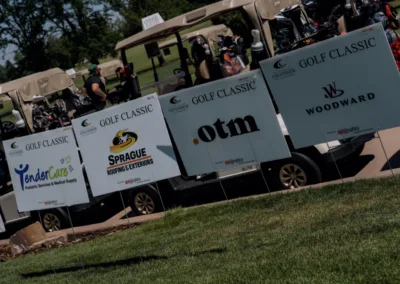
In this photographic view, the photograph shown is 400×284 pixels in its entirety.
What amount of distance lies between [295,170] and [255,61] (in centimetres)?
407

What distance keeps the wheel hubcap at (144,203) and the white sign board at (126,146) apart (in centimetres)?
65

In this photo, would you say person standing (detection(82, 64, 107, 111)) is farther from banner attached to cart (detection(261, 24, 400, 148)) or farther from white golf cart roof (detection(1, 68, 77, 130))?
banner attached to cart (detection(261, 24, 400, 148))

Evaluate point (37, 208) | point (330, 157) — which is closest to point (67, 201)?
point (37, 208)

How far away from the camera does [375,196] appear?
331 inches

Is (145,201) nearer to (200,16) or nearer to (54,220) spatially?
(54,220)

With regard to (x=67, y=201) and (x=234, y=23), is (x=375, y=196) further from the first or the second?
(x=234, y=23)

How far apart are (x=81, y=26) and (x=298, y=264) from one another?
7186cm

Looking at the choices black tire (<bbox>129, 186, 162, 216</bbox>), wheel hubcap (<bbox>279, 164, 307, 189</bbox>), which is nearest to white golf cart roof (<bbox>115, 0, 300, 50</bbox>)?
black tire (<bbox>129, 186, 162, 216</bbox>)

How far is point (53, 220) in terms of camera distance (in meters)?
13.6

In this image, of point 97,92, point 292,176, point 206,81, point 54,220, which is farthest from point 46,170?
point 97,92

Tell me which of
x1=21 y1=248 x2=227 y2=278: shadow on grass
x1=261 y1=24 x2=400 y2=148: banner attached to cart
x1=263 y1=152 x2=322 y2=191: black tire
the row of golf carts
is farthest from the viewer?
the row of golf carts

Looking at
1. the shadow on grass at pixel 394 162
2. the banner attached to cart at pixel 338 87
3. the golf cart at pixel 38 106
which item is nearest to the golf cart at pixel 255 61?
the shadow on grass at pixel 394 162

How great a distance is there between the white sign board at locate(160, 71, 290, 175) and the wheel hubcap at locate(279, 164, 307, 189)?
0.62 meters

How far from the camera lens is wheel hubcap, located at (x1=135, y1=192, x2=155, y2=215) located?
1230cm
